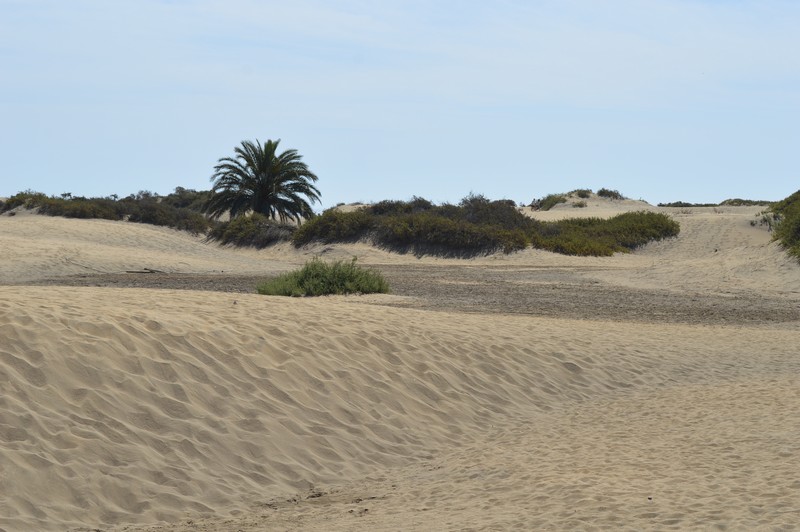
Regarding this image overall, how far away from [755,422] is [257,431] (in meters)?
5.07

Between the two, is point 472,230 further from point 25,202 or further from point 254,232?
point 25,202

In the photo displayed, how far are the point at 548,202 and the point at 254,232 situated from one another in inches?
1353

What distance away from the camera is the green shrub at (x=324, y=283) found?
69.1 feet

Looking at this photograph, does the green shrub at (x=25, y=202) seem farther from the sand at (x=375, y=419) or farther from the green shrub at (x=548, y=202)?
the green shrub at (x=548, y=202)

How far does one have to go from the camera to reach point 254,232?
151 ft

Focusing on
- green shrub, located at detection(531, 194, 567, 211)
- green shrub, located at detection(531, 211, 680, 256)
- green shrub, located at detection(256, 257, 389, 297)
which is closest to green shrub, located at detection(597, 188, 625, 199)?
green shrub, located at detection(531, 194, 567, 211)

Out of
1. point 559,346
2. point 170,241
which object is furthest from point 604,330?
point 170,241

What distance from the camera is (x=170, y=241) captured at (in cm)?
3728

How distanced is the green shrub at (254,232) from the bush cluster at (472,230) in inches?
57.3

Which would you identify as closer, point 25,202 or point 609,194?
point 25,202

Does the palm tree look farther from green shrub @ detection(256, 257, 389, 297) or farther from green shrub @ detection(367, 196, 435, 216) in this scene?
green shrub @ detection(256, 257, 389, 297)

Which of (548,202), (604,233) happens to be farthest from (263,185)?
(548,202)

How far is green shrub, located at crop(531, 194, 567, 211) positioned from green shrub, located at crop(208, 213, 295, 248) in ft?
105

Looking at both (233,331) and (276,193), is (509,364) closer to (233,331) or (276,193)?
(233,331)
